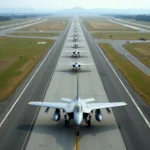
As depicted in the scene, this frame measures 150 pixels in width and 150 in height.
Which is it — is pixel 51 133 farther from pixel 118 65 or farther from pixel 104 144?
pixel 118 65

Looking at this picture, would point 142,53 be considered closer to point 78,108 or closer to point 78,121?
point 78,108

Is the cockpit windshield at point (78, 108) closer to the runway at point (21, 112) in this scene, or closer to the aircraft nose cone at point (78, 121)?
the aircraft nose cone at point (78, 121)

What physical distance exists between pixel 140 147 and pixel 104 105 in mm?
8528

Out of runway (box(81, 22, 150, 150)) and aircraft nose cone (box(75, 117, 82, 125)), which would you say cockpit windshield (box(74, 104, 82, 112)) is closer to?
aircraft nose cone (box(75, 117, 82, 125))

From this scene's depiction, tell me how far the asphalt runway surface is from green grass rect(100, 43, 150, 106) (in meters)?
1.75

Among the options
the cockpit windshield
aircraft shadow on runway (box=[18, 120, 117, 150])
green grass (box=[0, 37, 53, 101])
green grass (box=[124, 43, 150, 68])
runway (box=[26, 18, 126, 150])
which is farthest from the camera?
green grass (box=[124, 43, 150, 68])

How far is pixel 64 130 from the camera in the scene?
3484cm

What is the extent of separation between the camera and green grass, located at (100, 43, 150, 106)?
51.8m

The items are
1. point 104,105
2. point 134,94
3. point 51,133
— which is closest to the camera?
point 51,133

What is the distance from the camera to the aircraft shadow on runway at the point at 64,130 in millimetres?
32312

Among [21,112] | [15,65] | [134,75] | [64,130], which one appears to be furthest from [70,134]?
[15,65]

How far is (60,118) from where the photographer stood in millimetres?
38250

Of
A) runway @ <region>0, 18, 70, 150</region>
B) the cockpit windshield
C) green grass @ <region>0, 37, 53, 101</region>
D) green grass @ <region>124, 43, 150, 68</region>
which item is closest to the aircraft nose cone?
the cockpit windshield

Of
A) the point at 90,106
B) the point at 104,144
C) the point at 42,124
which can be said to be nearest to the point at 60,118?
the point at 42,124
